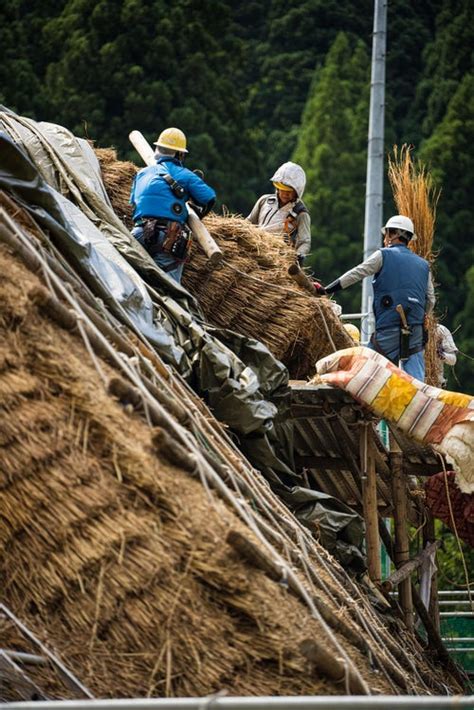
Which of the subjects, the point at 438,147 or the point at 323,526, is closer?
the point at 323,526

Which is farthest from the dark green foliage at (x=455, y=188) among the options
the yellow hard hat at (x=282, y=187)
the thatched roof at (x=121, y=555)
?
the thatched roof at (x=121, y=555)

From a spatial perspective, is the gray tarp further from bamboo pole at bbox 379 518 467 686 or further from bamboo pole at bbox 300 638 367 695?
bamboo pole at bbox 300 638 367 695

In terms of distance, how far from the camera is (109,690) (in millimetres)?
6516

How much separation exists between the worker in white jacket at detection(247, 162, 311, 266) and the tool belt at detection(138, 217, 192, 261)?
1.59 metres

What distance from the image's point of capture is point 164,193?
10.5 metres

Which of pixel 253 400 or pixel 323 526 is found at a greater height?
pixel 253 400

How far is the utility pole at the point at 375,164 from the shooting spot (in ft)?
51.0

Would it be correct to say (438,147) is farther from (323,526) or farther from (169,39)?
(323,526)

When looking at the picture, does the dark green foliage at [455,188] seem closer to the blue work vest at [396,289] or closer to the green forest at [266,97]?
the green forest at [266,97]

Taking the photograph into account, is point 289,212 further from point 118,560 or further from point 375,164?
point 118,560

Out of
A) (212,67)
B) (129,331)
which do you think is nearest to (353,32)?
(212,67)

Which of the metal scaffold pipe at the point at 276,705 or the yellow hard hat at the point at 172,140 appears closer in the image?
the metal scaffold pipe at the point at 276,705

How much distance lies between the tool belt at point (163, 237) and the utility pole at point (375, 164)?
4525 millimetres

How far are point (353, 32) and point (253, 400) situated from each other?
32490 mm
